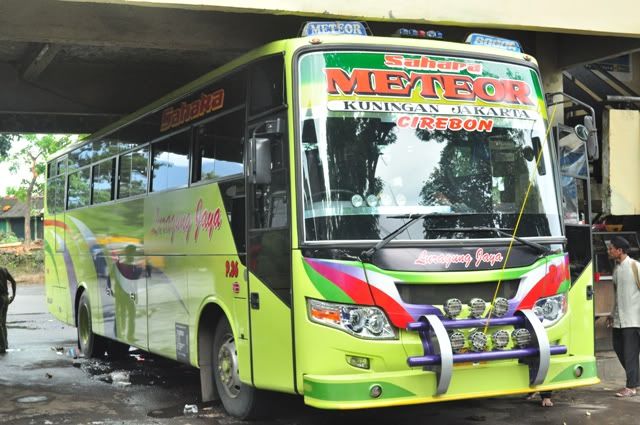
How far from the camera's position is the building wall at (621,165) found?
1124cm

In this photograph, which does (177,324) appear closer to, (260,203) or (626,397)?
(260,203)

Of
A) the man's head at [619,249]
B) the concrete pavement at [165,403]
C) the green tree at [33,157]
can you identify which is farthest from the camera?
the green tree at [33,157]

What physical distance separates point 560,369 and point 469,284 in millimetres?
1072

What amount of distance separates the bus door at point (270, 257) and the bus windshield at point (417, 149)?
1.00ft

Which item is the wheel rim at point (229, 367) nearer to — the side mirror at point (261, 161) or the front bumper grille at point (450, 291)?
the side mirror at point (261, 161)

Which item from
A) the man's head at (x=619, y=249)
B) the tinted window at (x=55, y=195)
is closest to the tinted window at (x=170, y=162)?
the man's head at (x=619, y=249)

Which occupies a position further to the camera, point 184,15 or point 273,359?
point 184,15

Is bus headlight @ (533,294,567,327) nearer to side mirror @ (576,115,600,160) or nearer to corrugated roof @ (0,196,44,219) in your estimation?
side mirror @ (576,115,600,160)

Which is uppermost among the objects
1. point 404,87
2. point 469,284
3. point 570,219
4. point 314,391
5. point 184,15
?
point 184,15

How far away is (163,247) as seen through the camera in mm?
8852

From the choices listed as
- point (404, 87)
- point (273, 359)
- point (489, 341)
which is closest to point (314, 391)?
point (273, 359)

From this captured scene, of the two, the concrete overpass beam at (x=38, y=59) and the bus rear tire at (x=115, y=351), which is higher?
the concrete overpass beam at (x=38, y=59)

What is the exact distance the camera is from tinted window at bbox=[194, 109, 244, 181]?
7.18 m

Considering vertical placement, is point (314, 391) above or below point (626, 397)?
above
